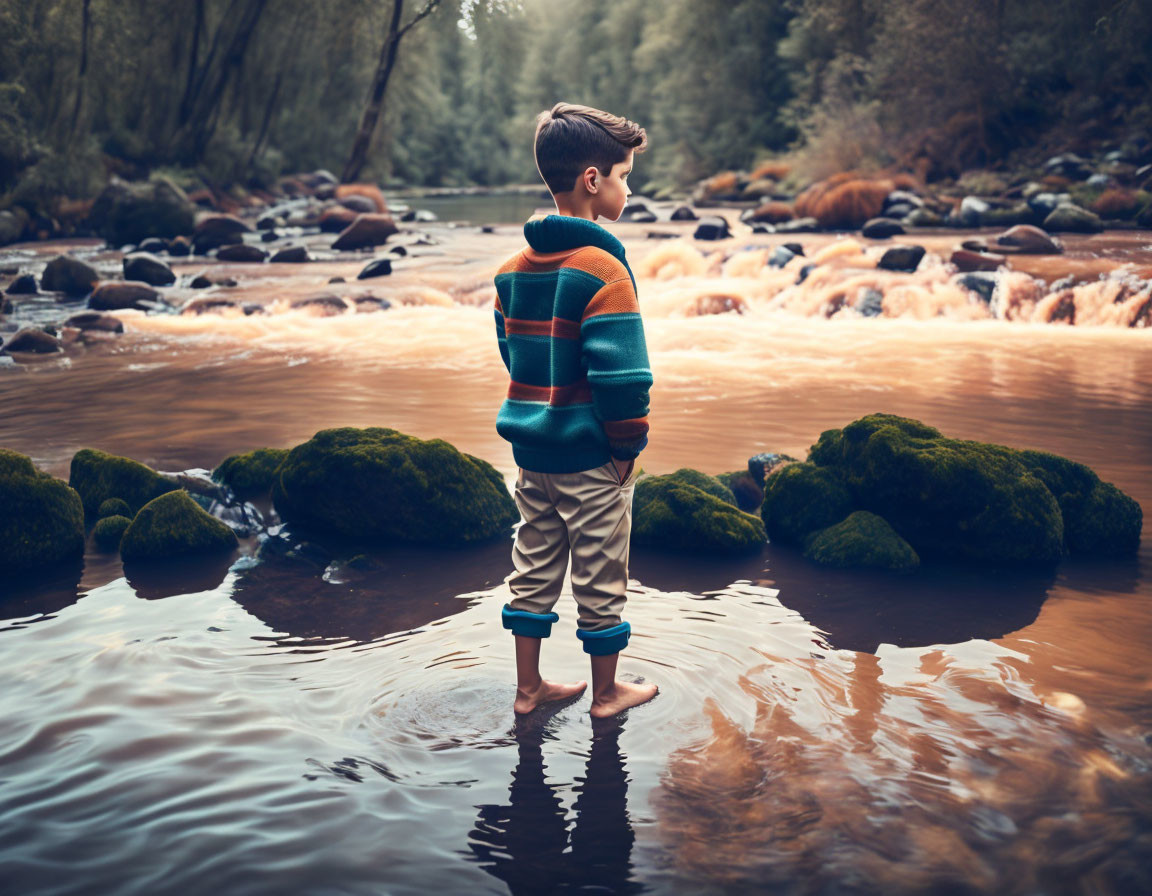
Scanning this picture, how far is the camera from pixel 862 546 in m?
5.01

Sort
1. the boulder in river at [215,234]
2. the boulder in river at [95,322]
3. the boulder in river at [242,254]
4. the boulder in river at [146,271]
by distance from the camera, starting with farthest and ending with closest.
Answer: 1. the boulder in river at [215,234]
2. the boulder in river at [242,254]
3. the boulder in river at [146,271]
4. the boulder in river at [95,322]

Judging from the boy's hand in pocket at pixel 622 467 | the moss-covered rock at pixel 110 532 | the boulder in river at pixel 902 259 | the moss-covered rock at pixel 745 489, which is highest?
the boulder in river at pixel 902 259

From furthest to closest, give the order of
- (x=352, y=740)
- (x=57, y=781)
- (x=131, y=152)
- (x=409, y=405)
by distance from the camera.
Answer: (x=131, y=152)
(x=409, y=405)
(x=352, y=740)
(x=57, y=781)

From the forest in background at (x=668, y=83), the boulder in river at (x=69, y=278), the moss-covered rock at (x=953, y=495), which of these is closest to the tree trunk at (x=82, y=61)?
the forest in background at (x=668, y=83)

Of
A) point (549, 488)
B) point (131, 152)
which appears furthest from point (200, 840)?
point (131, 152)

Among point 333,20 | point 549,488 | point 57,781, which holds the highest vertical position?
point 333,20

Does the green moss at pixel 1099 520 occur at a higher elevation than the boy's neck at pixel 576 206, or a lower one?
lower

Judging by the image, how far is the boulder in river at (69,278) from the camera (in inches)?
653

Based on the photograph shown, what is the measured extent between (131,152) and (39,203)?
22.0 feet

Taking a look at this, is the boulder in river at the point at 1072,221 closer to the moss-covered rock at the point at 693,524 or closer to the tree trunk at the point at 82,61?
the moss-covered rock at the point at 693,524

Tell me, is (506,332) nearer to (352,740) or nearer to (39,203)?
(352,740)

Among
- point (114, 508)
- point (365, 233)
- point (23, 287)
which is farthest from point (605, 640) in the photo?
point (365, 233)

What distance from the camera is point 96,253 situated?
74.0 feet

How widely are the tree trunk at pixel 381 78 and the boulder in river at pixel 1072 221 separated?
787 inches
